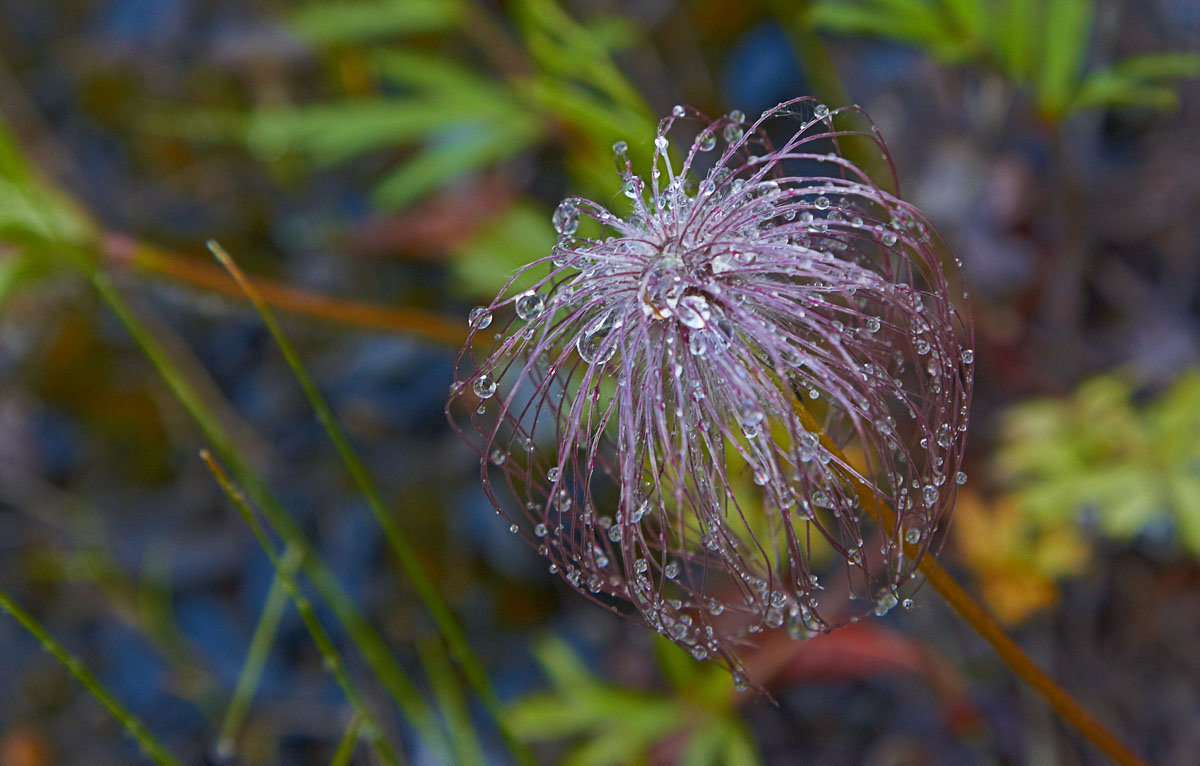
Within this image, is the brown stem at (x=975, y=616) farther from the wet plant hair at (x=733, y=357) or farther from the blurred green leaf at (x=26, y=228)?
the blurred green leaf at (x=26, y=228)

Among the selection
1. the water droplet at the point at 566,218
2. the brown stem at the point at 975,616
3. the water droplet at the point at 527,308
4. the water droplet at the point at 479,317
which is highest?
the water droplet at the point at 566,218

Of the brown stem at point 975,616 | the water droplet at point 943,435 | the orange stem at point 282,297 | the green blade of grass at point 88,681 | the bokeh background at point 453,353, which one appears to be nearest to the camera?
the brown stem at point 975,616

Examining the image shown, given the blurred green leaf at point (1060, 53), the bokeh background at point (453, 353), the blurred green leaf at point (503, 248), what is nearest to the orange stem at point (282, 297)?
the bokeh background at point (453, 353)

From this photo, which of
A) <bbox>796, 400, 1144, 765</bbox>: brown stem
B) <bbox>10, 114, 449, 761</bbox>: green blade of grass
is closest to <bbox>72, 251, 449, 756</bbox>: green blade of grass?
<bbox>10, 114, 449, 761</bbox>: green blade of grass

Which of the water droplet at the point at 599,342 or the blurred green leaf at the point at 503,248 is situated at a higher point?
the water droplet at the point at 599,342

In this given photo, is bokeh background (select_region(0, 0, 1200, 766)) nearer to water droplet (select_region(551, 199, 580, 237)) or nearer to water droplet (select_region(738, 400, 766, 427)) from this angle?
water droplet (select_region(551, 199, 580, 237))

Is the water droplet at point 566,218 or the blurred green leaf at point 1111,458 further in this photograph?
the blurred green leaf at point 1111,458

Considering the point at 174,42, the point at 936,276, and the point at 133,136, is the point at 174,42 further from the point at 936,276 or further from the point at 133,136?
the point at 936,276

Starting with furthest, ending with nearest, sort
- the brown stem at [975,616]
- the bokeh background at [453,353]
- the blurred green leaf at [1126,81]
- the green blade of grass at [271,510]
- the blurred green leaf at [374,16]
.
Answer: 1. the blurred green leaf at [374,16]
2. the bokeh background at [453,353]
3. the blurred green leaf at [1126,81]
4. the green blade of grass at [271,510]
5. the brown stem at [975,616]
